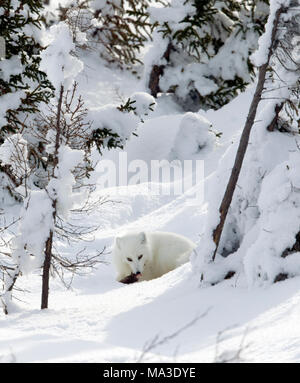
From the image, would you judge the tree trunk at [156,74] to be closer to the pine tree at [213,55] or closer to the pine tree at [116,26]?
the pine tree at [213,55]

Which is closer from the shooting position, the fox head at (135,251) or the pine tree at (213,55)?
the fox head at (135,251)

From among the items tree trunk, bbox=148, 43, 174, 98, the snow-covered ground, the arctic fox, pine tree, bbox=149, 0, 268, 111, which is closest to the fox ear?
the arctic fox

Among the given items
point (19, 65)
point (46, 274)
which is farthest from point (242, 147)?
point (19, 65)

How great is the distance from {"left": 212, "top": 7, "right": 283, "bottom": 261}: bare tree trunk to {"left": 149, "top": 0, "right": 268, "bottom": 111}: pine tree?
1048 cm

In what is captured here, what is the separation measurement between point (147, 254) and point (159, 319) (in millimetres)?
3400

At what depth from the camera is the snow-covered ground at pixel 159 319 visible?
386 cm

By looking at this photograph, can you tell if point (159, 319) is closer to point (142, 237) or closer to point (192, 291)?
point (192, 291)

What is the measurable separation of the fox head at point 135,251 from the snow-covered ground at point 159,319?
0.39 metres

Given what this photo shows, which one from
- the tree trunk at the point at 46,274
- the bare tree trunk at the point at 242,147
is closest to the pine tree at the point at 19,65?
the tree trunk at the point at 46,274

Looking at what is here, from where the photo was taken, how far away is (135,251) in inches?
357

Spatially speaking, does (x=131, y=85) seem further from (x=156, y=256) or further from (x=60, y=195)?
(x=60, y=195)

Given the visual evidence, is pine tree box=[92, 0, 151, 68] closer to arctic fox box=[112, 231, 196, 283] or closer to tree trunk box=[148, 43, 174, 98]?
tree trunk box=[148, 43, 174, 98]

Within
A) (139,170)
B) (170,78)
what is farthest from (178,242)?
(170,78)

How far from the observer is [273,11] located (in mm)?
6262
